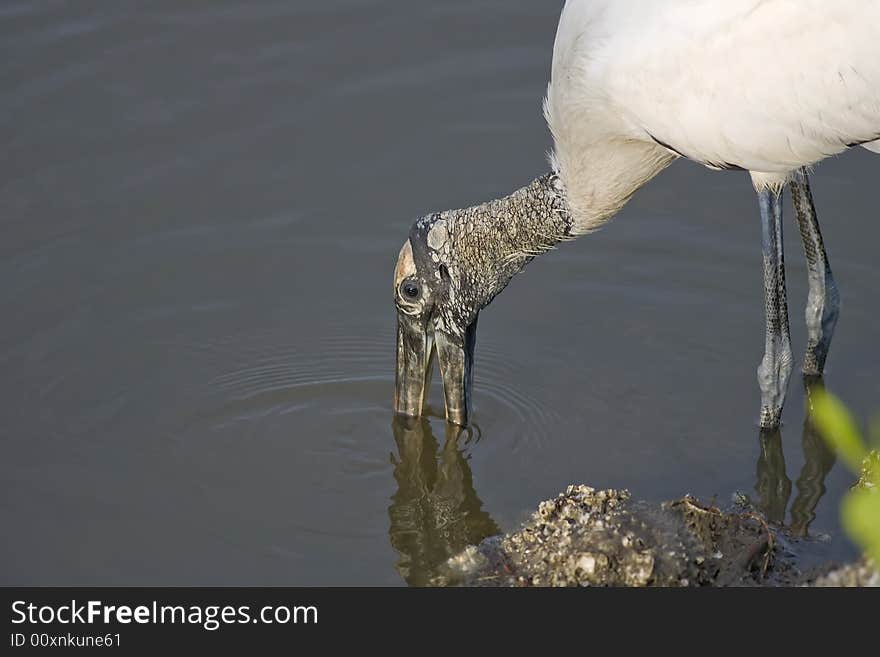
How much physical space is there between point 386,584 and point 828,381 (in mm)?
2886

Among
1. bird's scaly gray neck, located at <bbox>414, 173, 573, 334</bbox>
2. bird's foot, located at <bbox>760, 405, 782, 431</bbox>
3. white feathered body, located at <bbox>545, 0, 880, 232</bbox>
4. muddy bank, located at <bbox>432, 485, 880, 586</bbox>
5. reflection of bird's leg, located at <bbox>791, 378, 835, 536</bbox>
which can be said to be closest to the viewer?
muddy bank, located at <bbox>432, 485, 880, 586</bbox>

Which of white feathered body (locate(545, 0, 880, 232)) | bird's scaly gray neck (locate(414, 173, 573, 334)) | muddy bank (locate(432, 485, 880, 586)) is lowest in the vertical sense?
muddy bank (locate(432, 485, 880, 586))

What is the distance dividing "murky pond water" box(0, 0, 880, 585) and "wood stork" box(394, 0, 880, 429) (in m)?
0.42

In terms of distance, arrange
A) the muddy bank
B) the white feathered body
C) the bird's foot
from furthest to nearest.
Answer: the bird's foot, the white feathered body, the muddy bank

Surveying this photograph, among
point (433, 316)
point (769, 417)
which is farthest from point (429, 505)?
point (769, 417)

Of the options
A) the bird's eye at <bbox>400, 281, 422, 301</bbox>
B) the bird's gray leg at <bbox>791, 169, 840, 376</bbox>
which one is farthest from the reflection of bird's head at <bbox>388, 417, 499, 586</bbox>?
the bird's gray leg at <bbox>791, 169, 840, 376</bbox>

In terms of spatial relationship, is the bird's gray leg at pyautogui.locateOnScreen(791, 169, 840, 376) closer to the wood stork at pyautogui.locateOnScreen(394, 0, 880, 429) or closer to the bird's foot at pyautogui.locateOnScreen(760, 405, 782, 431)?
the wood stork at pyautogui.locateOnScreen(394, 0, 880, 429)

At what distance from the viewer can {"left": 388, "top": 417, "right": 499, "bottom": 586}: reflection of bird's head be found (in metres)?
6.10

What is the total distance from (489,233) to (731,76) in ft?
5.90

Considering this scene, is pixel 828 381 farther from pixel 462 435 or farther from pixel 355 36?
pixel 355 36

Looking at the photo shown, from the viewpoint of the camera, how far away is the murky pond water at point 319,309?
6426 millimetres

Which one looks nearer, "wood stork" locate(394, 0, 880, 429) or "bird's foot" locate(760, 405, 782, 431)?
"wood stork" locate(394, 0, 880, 429)

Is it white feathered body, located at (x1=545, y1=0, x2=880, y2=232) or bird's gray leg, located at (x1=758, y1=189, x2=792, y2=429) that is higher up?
white feathered body, located at (x1=545, y1=0, x2=880, y2=232)

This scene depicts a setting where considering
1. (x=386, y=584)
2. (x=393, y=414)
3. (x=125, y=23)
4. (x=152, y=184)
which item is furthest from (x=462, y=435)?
(x=125, y=23)
